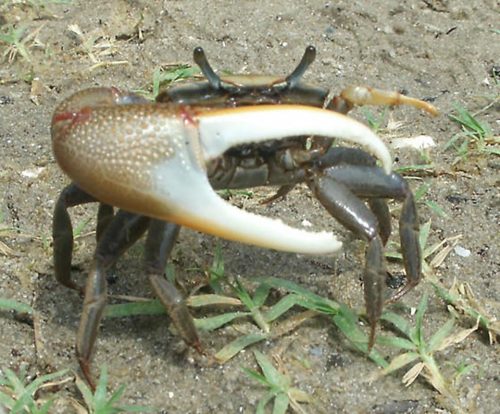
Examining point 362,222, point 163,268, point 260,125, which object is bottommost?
point 163,268

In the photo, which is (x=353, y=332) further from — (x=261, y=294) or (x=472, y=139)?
(x=472, y=139)

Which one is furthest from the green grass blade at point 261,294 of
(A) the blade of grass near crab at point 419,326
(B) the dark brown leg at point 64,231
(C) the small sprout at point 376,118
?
(C) the small sprout at point 376,118

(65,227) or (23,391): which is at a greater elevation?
(65,227)

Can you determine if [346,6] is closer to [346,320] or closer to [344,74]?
[344,74]

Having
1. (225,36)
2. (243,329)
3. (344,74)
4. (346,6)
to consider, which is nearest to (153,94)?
(225,36)

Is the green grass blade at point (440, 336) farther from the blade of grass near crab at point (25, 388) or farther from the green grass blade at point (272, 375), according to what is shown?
the blade of grass near crab at point (25, 388)

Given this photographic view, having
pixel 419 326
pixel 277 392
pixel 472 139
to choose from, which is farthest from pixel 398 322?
pixel 472 139

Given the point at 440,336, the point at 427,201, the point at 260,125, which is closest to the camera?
the point at 260,125

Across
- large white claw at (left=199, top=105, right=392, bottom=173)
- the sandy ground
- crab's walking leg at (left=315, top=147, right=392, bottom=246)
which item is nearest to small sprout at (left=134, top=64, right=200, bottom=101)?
the sandy ground

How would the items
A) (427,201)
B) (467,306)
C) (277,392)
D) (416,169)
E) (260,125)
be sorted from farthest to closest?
(416,169) → (427,201) → (467,306) → (277,392) → (260,125)

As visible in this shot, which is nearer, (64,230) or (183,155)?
(183,155)
